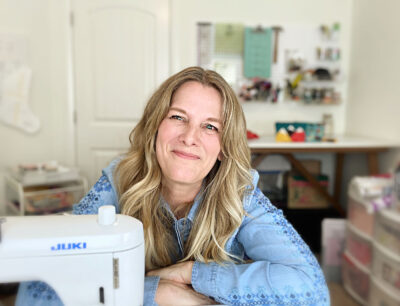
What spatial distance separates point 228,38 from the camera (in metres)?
2.72

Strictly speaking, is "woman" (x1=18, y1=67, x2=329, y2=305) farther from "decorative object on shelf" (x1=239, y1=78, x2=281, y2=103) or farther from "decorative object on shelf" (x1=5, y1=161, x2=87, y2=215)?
"decorative object on shelf" (x1=239, y1=78, x2=281, y2=103)

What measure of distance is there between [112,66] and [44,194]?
108cm

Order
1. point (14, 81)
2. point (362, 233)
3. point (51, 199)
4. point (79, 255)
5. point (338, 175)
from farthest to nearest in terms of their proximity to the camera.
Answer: point (338, 175) → point (14, 81) → point (51, 199) → point (362, 233) → point (79, 255)

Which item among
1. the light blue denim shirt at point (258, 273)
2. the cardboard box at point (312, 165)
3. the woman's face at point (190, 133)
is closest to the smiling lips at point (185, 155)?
the woman's face at point (190, 133)

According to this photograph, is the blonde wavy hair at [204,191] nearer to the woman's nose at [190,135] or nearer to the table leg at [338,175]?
the woman's nose at [190,135]

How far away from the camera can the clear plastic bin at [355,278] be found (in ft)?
6.28

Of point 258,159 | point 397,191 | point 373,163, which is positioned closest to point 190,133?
point 397,191

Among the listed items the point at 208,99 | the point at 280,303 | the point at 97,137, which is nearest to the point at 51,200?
the point at 97,137

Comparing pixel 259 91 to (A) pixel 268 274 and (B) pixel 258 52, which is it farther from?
(A) pixel 268 274

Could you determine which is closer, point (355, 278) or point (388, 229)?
point (388, 229)

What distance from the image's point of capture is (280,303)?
75cm

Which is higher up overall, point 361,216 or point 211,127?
point 211,127

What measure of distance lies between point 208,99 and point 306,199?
2.09m

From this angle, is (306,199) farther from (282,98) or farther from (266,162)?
(282,98)
